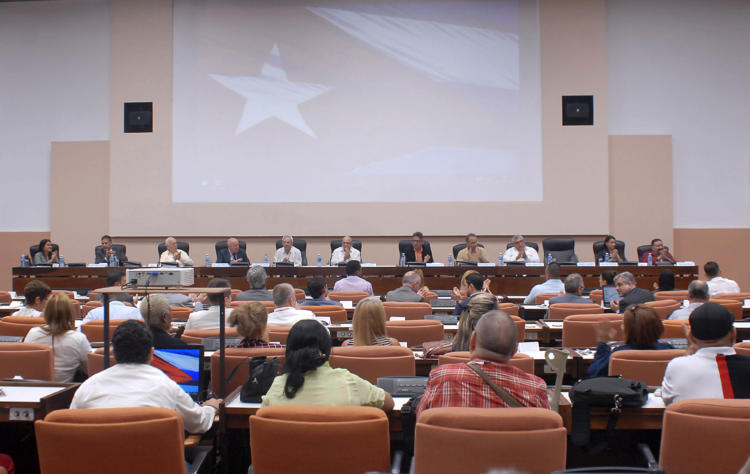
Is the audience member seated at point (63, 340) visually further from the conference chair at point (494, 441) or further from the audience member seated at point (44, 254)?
the audience member seated at point (44, 254)

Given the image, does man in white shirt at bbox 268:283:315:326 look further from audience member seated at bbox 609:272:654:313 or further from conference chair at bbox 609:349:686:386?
audience member seated at bbox 609:272:654:313

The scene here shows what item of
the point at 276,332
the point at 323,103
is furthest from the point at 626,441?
the point at 323,103

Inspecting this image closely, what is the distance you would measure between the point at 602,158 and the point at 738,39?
333 cm

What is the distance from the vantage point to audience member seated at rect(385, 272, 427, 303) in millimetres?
6027

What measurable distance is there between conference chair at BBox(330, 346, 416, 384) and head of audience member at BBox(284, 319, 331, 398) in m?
0.68

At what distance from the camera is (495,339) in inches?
90.0

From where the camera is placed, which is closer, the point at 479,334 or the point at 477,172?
the point at 479,334

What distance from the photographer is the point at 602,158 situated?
10984 mm

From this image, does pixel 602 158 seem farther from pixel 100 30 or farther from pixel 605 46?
pixel 100 30

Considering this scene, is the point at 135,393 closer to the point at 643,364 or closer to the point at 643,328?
the point at 643,364

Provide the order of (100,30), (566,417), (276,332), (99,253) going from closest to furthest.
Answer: (566,417) < (276,332) < (99,253) < (100,30)

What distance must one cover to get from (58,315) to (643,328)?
3.21 meters

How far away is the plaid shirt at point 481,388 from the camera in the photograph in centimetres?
218

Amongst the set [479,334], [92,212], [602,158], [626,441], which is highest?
[602,158]
